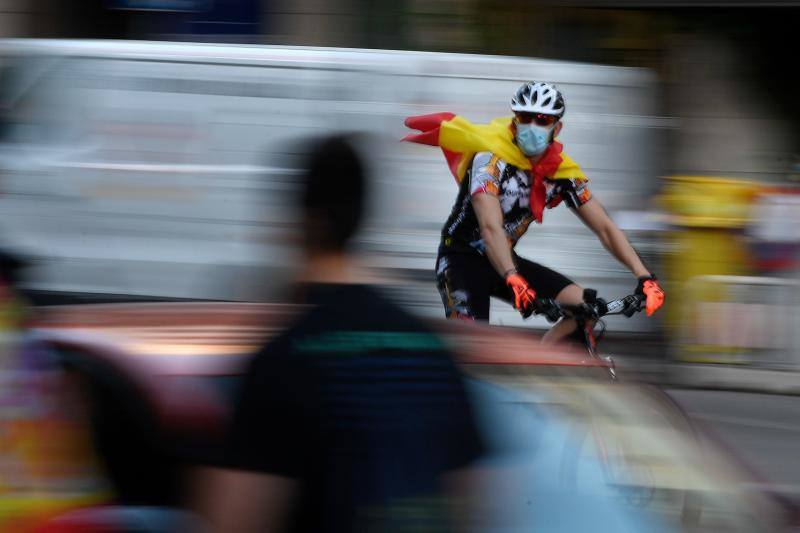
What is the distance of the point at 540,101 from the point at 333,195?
3.09 m

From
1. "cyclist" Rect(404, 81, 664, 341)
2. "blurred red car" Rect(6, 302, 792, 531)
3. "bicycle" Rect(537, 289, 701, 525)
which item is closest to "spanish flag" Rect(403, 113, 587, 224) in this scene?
"cyclist" Rect(404, 81, 664, 341)

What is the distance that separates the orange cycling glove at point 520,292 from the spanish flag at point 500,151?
373 mm

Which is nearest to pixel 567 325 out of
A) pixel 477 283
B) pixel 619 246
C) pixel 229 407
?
pixel 477 283

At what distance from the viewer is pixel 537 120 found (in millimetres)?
5320

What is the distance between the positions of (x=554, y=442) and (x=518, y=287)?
2.23m

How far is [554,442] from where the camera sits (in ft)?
9.41

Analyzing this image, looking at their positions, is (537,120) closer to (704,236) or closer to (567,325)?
(567,325)

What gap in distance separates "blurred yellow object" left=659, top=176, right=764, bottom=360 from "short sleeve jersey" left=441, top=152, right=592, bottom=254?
11.2 ft

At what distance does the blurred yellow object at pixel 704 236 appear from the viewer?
8727 mm

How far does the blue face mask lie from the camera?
17.4 ft

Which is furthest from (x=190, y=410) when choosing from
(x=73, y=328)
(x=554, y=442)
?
(x=554, y=442)

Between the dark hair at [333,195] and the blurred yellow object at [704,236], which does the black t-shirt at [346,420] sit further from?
the blurred yellow object at [704,236]

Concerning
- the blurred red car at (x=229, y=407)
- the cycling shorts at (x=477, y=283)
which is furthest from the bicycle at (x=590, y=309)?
the blurred red car at (x=229, y=407)

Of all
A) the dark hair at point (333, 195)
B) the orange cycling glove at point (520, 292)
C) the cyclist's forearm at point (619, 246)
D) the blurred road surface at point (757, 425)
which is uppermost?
the dark hair at point (333, 195)
